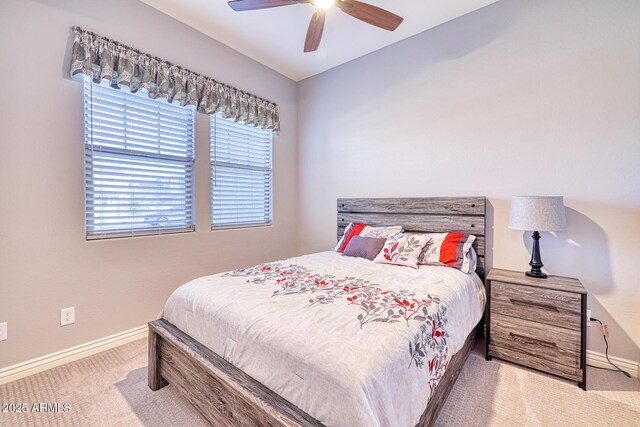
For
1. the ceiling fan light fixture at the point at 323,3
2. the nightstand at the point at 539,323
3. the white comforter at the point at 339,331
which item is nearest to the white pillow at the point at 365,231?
the white comforter at the point at 339,331

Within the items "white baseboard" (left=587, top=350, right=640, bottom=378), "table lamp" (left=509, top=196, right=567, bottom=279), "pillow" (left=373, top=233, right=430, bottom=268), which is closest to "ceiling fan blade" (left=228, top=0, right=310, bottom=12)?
"pillow" (left=373, top=233, right=430, bottom=268)

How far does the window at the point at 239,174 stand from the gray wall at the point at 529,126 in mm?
1249

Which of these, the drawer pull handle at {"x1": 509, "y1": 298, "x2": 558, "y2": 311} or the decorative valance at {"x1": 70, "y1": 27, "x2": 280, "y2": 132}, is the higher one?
the decorative valance at {"x1": 70, "y1": 27, "x2": 280, "y2": 132}

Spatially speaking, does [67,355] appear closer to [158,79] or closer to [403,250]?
[158,79]

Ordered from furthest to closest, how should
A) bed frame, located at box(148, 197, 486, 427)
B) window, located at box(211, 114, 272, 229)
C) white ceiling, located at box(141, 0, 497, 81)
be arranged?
1. window, located at box(211, 114, 272, 229)
2. white ceiling, located at box(141, 0, 497, 81)
3. bed frame, located at box(148, 197, 486, 427)

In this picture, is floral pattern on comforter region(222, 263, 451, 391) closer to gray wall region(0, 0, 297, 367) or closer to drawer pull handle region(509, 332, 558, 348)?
drawer pull handle region(509, 332, 558, 348)

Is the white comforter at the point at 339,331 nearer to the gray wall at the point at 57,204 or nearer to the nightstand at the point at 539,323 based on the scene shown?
the nightstand at the point at 539,323

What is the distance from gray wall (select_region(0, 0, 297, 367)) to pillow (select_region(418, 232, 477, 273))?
2351mm

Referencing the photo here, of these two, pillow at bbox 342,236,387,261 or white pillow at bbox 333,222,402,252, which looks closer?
pillow at bbox 342,236,387,261

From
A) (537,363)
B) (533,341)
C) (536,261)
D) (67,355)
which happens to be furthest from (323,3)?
(67,355)

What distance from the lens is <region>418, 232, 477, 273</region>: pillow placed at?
2.34 meters

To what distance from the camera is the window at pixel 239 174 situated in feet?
10.2

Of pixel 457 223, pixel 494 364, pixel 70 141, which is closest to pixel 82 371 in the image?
pixel 70 141

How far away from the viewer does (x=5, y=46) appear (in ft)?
6.11
